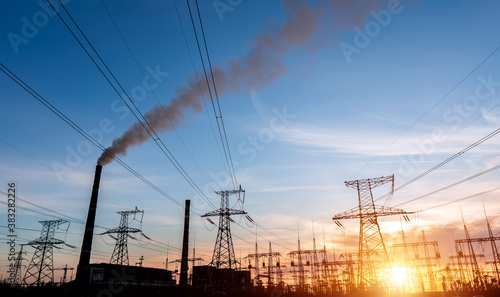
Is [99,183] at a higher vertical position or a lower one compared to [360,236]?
higher

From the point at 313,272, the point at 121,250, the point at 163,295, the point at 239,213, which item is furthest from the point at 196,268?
the point at 163,295

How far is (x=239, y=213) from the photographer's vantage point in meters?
45.0

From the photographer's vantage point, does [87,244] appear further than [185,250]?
No

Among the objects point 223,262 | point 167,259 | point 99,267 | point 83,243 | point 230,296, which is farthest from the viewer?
point 167,259

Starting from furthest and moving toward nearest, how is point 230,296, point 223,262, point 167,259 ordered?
point 167,259 < point 223,262 < point 230,296

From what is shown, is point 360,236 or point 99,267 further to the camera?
point 99,267

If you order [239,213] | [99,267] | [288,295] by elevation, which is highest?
[239,213]

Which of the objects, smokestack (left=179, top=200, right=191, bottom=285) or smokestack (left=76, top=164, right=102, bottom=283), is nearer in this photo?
smokestack (left=76, top=164, right=102, bottom=283)

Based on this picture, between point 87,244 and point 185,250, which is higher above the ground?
point 185,250

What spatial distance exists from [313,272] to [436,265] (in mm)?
32074

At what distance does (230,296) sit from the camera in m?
39.8

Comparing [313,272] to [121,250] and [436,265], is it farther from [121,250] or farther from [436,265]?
[121,250]

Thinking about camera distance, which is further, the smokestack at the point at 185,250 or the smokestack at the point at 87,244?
the smokestack at the point at 185,250

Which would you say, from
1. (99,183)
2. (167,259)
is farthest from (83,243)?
(167,259)
